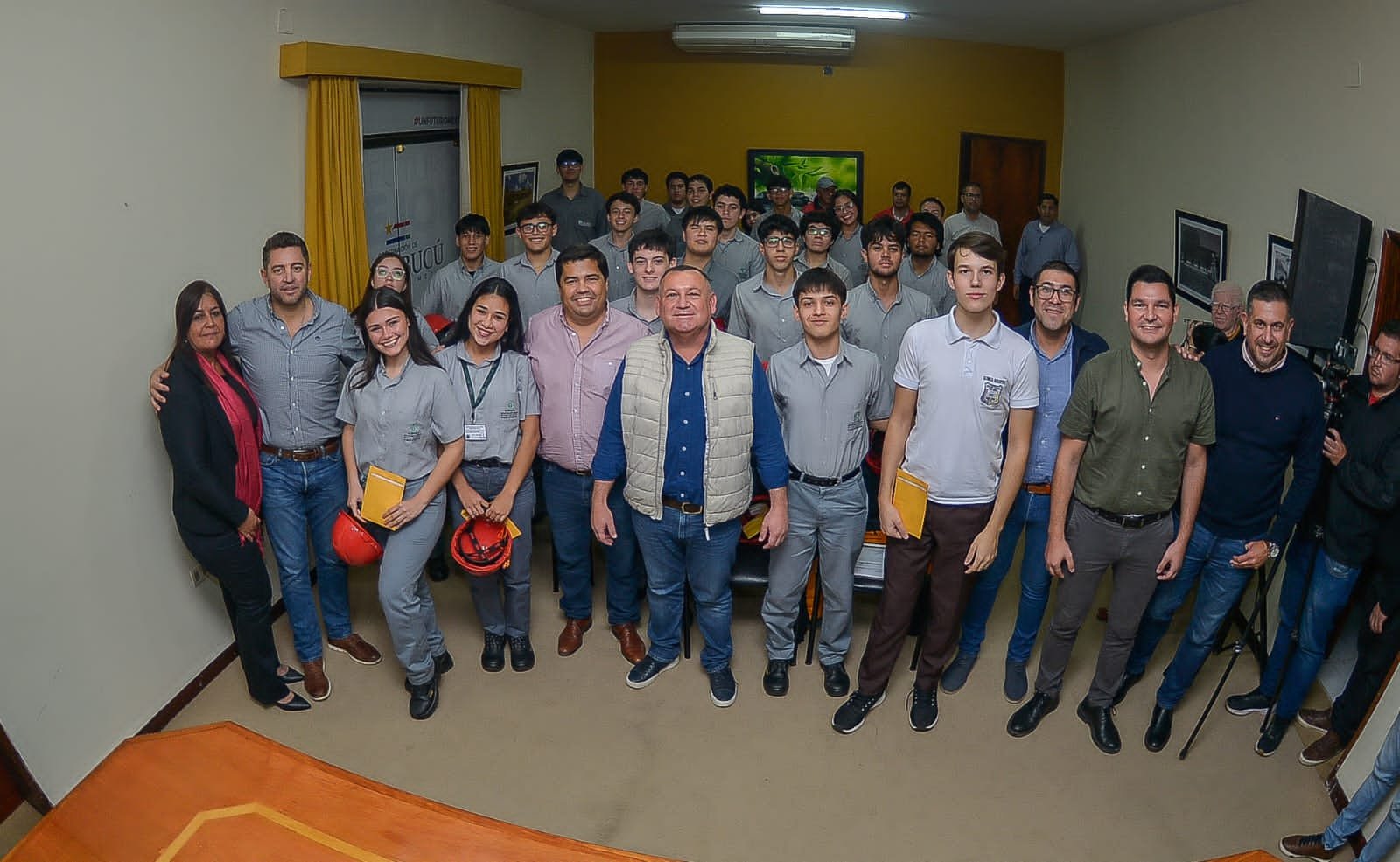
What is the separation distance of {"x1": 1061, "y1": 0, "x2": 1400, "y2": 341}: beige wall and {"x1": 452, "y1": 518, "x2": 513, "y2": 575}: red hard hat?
141 inches

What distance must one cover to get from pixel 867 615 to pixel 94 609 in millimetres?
3127

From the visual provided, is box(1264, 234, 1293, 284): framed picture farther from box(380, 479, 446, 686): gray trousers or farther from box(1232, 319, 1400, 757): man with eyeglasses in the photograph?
box(380, 479, 446, 686): gray trousers

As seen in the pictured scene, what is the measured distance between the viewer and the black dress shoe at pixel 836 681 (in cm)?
409

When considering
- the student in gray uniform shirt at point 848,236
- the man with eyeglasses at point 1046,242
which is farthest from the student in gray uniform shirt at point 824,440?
the man with eyeglasses at point 1046,242

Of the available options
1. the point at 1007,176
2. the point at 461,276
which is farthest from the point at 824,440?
the point at 1007,176

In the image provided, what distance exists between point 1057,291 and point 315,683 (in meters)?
A: 3.21

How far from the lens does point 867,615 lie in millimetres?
4746

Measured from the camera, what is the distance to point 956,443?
3.52 m

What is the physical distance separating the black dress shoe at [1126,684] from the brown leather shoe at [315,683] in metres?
3.12

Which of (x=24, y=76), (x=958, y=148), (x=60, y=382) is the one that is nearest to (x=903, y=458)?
(x=60, y=382)

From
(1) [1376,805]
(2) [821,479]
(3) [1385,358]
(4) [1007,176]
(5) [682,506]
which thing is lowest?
(1) [1376,805]

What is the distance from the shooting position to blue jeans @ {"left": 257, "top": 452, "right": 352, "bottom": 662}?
3.86 m

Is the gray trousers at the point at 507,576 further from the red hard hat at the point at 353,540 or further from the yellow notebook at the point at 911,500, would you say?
the yellow notebook at the point at 911,500

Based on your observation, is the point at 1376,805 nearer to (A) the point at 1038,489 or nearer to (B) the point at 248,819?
(A) the point at 1038,489
